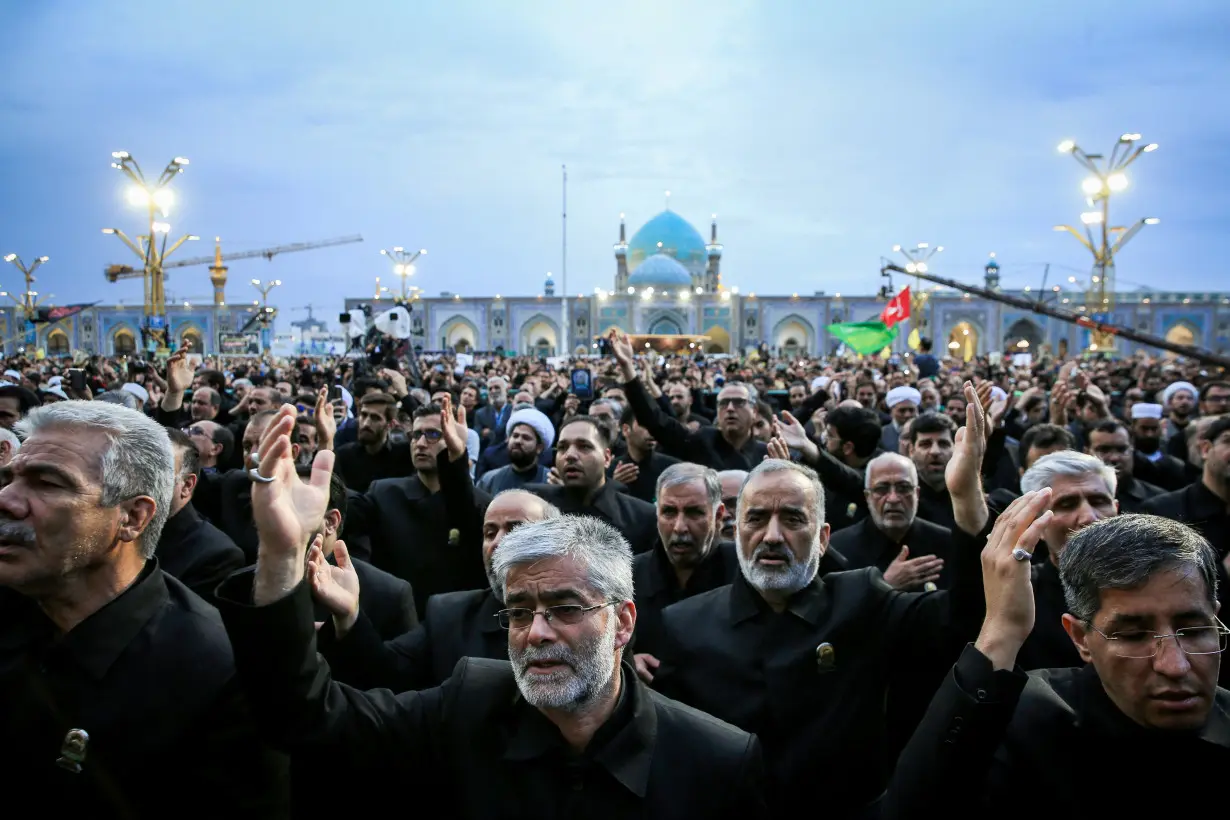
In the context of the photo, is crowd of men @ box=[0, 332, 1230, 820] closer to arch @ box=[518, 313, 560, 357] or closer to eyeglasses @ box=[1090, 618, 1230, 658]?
eyeglasses @ box=[1090, 618, 1230, 658]

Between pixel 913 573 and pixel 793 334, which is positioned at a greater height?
pixel 793 334

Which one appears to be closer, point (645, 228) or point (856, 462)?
point (856, 462)

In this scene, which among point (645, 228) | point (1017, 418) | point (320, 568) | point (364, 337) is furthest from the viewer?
point (645, 228)


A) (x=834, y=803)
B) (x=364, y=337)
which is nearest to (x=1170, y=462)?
(x=834, y=803)

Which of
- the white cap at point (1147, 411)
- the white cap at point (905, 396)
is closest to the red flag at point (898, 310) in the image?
the white cap at point (905, 396)

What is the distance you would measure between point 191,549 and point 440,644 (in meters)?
1.09

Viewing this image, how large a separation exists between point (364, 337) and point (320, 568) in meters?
12.0

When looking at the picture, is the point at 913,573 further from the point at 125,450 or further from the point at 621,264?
the point at 621,264

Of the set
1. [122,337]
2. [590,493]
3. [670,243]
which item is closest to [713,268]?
[670,243]

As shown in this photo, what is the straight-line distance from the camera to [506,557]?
2355 mm

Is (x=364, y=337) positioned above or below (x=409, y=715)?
above

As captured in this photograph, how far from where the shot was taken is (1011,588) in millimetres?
2145

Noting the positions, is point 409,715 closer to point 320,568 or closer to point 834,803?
point 320,568

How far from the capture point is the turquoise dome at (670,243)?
73.8 m
